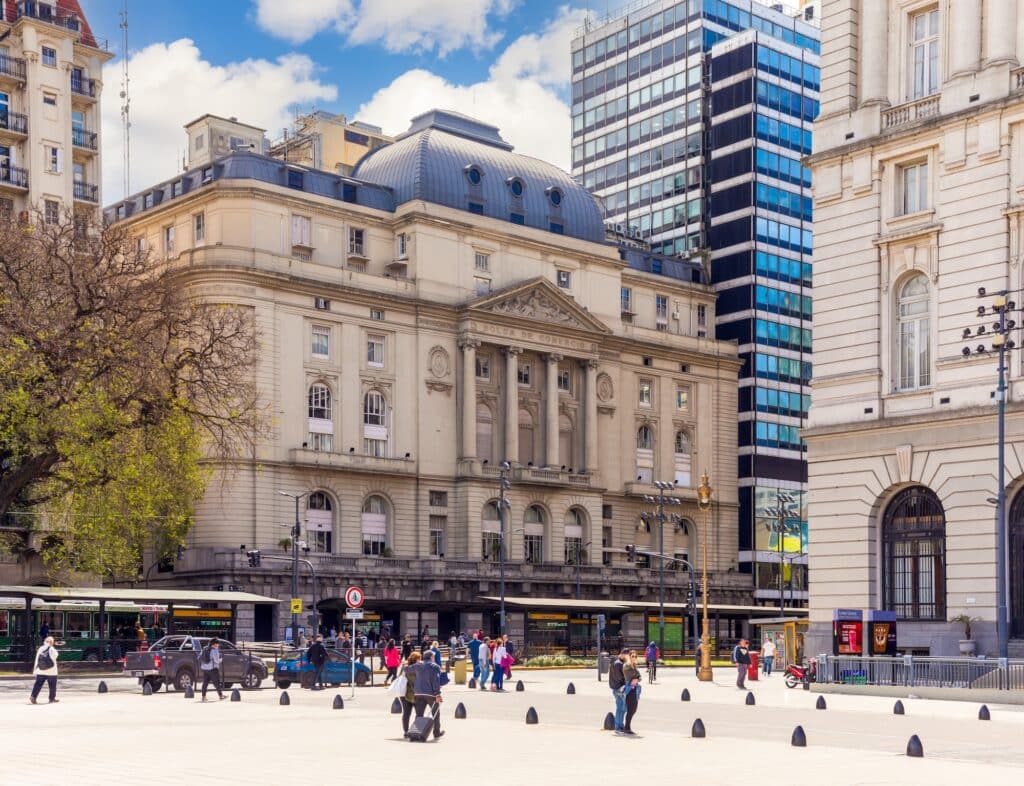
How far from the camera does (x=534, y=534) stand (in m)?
103

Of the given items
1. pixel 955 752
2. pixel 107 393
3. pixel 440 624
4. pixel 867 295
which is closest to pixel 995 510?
pixel 867 295

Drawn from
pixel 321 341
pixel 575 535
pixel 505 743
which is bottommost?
pixel 505 743

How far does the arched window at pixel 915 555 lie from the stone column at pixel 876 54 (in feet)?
44.0

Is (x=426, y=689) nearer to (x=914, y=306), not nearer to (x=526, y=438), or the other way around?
(x=914, y=306)

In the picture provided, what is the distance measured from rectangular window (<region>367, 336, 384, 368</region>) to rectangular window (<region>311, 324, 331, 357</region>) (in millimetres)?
2979

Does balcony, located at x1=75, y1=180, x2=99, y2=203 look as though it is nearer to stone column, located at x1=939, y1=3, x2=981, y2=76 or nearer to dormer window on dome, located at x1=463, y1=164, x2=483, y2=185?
dormer window on dome, located at x1=463, y1=164, x2=483, y2=185

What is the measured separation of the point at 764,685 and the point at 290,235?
5071 centimetres

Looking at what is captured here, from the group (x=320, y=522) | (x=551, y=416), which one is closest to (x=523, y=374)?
(x=551, y=416)

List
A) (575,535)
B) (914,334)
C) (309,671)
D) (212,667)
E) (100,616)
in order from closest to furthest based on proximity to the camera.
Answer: (212,667) < (309,671) < (914,334) < (100,616) < (575,535)

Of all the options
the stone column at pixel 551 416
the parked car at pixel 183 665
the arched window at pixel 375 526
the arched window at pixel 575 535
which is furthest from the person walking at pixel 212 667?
the arched window at pixel 575 535

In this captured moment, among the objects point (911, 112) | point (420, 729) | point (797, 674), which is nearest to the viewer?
point (420, 729)

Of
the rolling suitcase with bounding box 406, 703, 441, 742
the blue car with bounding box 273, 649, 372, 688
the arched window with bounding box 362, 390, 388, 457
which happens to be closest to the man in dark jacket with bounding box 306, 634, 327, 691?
the blue car with bounding box 273, 649, 372, 688

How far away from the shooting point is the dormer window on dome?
10244 cm

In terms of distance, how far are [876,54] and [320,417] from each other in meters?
50.1
